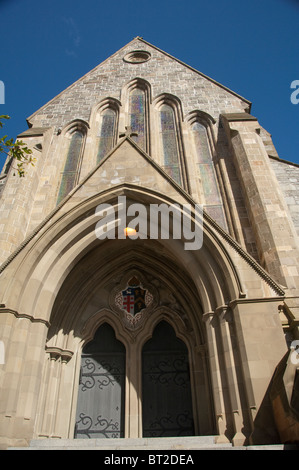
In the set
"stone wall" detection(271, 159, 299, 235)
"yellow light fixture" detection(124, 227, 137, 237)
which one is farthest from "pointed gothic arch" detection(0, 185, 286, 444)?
"stone wall" detection(271, 159, 299, 235)

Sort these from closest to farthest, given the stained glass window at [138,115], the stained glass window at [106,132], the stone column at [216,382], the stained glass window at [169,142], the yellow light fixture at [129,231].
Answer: the stone column at [216,382]
the yellow light fixture at [129,231]
the stained glass window at [169,142]
the stained glass window at [106,132]
the stained glass window at [138,115]

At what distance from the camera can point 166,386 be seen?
26.0 feet

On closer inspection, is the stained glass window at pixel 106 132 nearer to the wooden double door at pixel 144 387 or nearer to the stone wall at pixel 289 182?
the stone wall at pixel 289 182

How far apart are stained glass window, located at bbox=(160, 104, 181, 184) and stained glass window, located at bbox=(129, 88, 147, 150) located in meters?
0.63

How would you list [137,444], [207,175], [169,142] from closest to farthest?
[137,444]
[207,175]
[169,142]

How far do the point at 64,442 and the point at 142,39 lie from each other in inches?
614

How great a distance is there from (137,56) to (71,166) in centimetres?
711

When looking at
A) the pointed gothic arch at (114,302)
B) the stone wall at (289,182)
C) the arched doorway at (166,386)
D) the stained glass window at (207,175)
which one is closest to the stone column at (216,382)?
the pointed gothic arch at (114,302)

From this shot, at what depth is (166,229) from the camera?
7.76 metres

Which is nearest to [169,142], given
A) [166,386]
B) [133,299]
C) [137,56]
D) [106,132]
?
[106,132]

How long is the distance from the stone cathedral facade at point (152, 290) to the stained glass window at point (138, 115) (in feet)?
0.26

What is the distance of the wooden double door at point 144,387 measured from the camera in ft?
24.7

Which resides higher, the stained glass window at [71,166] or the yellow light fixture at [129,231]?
the stained glass window at [71,166]

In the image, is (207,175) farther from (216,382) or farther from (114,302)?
(216,382)
